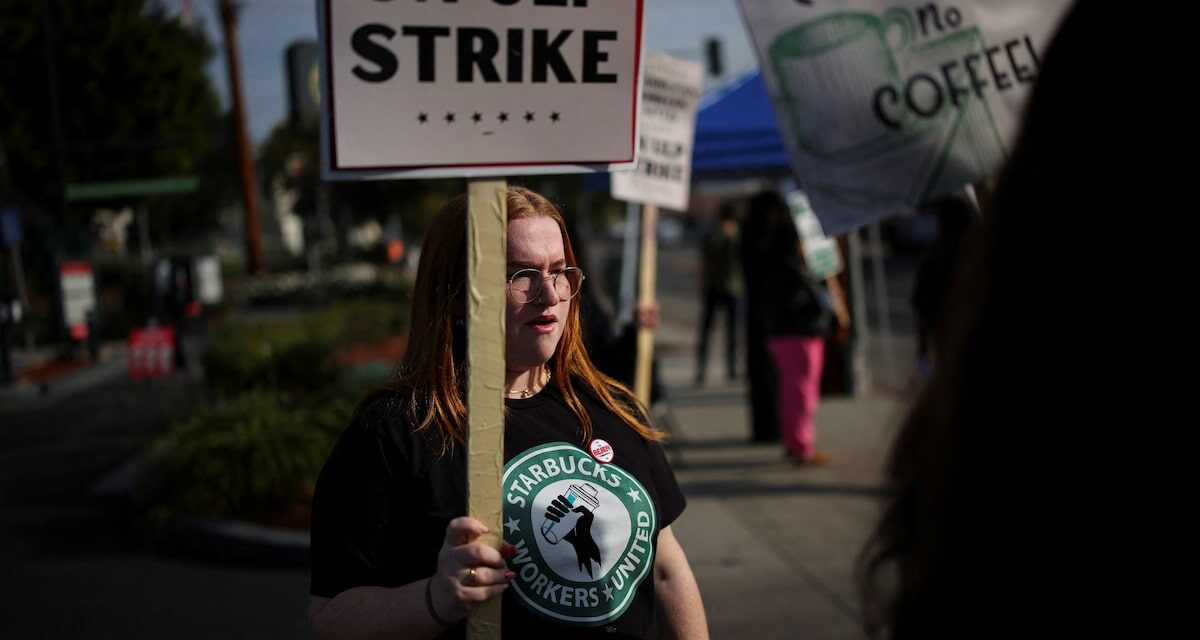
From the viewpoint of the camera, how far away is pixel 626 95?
1.95 m

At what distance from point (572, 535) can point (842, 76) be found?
238 centimetres

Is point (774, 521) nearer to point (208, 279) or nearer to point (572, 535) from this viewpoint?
point (572, 535)

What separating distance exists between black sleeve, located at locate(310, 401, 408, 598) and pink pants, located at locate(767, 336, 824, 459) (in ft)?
20.1

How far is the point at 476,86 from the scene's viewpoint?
72.7 inches

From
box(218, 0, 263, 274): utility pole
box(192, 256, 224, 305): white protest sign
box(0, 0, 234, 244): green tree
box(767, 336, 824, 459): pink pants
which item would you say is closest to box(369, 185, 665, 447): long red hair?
box(767, 336, 824, 459): pink pants

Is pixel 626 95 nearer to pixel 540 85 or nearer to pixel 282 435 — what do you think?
pixel 540 85

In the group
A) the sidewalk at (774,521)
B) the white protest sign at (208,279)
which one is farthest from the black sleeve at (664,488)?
the white protest sign at (208,279)

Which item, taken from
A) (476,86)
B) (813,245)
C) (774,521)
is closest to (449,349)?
(476,86)

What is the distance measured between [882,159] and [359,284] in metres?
23.7

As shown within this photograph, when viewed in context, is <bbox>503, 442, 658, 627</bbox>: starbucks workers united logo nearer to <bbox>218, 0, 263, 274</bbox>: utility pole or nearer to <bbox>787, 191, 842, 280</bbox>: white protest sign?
<bbox>787, 191, 842, 280</bbox>: white protest sign

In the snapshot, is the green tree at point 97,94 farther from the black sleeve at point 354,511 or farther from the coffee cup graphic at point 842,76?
the black sleeve at point 354,511

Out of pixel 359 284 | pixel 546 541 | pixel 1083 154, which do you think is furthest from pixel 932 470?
pixel 359 284

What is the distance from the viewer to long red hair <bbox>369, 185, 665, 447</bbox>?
211cm

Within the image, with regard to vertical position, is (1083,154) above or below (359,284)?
above
